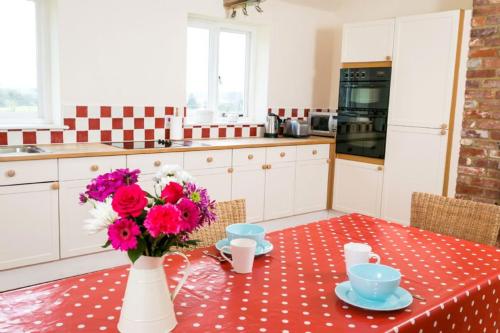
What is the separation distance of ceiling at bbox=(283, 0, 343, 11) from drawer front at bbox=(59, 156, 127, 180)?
2628mm

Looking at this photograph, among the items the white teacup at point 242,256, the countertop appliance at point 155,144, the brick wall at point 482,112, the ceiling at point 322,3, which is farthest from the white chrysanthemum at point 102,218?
the ceiling at point 322,3

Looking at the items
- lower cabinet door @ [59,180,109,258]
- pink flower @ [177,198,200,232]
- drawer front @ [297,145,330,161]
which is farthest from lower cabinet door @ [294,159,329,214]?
Answer: pink flower @ [177,198,200,232]

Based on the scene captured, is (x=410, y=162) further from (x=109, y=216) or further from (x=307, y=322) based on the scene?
(x=109, y=216)

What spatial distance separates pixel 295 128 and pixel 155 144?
1.59m

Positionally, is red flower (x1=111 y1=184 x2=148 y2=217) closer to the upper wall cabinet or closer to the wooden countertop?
the wooden countertop

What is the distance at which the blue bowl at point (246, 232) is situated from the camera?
163 cm

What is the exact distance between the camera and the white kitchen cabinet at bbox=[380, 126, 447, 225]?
400cm

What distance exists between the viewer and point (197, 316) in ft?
3.84

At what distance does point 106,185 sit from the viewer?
1.06 metres

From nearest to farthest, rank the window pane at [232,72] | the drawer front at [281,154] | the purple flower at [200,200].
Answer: the purple flower at [200,200] → the drawer front at [281,154] → the window pane at [232,72]

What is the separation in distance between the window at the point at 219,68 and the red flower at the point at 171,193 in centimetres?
349

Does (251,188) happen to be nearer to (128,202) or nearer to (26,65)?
(26,65)

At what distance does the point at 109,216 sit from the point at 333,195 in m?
4.02

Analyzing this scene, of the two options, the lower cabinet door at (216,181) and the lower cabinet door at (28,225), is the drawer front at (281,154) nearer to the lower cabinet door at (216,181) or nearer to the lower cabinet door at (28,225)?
the lower cabinet door at (216,181)
